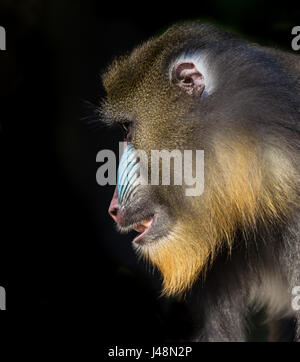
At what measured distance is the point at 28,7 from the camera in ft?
13.4

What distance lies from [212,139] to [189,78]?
306mm

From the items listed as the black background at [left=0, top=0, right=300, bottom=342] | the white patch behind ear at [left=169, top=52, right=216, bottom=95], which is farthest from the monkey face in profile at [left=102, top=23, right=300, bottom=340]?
the black background at [left=0, top=0, right=300, bottom=342]

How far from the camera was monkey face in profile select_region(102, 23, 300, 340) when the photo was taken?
2.63 meters

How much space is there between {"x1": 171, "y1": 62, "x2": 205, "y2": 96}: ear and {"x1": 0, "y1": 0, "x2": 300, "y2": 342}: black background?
1475mm

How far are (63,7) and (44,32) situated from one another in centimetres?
23

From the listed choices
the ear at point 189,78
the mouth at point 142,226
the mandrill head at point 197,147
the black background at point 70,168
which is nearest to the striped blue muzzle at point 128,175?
the mandrill head at point 197,147

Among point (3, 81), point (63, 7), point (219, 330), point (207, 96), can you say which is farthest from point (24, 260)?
point (207, 96)

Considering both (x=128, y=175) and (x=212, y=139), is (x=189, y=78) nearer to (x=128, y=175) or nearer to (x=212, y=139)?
(x=212, y=139)

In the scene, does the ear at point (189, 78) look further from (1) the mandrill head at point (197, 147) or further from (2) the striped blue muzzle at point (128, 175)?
(2) the striped blue muzzle at point (128, 175)

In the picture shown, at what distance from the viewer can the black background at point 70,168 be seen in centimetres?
411

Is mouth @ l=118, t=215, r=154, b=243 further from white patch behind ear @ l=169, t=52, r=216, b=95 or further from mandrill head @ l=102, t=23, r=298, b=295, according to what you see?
white patch behind ear @ l=169, t=52, r=216, b=95

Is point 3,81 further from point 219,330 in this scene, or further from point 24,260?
point 219,330

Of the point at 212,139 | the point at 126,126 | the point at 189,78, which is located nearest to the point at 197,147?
the point at 212,139

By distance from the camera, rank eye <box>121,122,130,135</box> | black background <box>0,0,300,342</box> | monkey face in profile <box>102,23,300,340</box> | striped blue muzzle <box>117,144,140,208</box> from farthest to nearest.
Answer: black background <box>0,0,300,342</box>
eye <box>121,122,130,135</box>
striped blue muzzle <box>117,144,140,208</box>
monkey face in profile <box>102,23,300,340</box>
